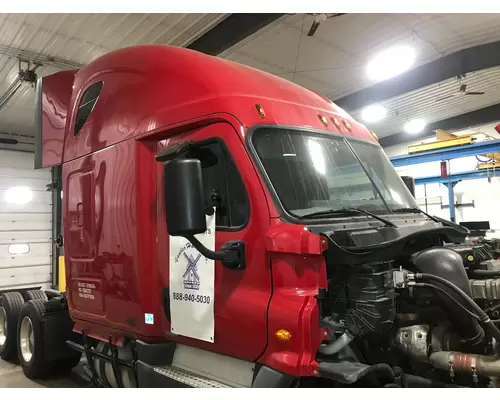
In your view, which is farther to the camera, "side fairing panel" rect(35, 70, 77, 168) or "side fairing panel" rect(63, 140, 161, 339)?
"side fairing panel" rect(35, 70, 77, 168)

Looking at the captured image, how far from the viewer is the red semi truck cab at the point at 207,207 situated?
2.42m

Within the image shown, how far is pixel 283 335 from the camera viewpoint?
2357 millimetres

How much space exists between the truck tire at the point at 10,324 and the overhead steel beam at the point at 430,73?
24.7ft

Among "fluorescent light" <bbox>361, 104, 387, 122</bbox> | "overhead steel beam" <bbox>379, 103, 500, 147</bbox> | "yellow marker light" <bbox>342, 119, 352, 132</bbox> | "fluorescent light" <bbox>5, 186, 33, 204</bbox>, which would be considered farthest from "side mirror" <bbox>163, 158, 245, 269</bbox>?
"overhead steel beam" <bbox>379, 103, 500, 147</bbox>

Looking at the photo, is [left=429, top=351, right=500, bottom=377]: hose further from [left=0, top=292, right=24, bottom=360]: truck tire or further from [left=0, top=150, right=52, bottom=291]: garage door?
[left=0, top=150, right=52, bottom=291]: garage door

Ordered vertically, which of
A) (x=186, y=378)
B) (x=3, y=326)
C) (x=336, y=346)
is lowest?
(x=3, y=326)

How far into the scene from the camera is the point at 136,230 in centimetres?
322

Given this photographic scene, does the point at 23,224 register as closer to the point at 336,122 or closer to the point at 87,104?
the point at 87,104

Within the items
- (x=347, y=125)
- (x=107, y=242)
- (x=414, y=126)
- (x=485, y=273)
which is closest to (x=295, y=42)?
(x=347, y=125)

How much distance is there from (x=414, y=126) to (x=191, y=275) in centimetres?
1133

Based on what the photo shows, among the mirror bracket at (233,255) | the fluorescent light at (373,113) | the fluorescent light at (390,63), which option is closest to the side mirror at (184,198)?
the mirror bracket at (233,255)

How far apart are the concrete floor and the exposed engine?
10.9 ft

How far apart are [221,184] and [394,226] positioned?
111cm

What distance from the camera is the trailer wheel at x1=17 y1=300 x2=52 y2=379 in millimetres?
4664
